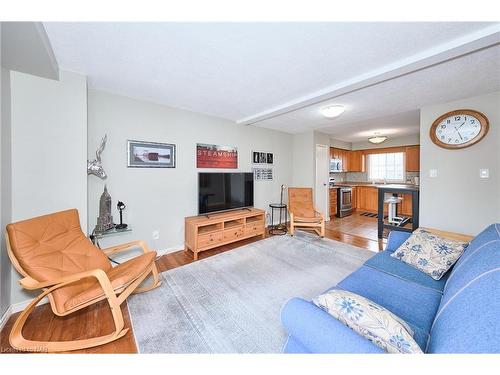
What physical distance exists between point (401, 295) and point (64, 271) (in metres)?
2.54

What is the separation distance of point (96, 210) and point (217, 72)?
2.20 metres

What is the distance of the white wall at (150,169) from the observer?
8.01 ft

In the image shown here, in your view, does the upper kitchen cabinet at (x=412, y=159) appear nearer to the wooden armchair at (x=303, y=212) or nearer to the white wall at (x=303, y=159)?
the white wall at (x=303, y=159)

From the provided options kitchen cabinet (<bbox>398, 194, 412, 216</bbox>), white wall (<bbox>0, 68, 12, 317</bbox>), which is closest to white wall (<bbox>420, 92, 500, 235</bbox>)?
kitchen cabinet (<bbox>398, 194, 412, 216</bbox>)

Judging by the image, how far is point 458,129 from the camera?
2.75 meters

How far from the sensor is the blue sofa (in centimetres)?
65

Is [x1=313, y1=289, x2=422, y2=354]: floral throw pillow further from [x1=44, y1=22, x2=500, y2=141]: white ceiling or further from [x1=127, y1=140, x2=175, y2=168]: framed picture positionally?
[x1=127, y1=140, x2=175, y2=168]: framed picture

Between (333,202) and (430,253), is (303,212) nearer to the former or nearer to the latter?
(333,202)

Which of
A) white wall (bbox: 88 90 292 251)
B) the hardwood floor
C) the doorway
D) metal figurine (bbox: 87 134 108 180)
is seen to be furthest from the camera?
Answer: the doorway

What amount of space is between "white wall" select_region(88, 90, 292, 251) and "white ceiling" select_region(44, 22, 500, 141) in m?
0.27

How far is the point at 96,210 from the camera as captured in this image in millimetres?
2414

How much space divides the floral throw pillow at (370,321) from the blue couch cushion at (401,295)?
385 mm

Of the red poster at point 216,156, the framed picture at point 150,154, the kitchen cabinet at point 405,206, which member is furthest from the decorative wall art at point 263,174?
the kitchen cabinet at point 405,206
